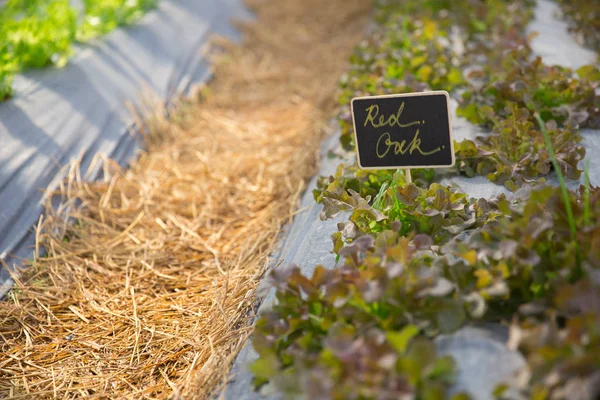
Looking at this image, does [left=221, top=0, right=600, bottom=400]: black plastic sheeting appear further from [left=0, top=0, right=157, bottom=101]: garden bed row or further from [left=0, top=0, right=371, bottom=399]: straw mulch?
[left=0, top=0, right=157, bottom=101]: garden bed row

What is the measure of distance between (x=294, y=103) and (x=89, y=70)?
1.12m

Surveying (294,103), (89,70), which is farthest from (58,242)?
(294,103)

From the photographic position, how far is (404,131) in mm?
1384

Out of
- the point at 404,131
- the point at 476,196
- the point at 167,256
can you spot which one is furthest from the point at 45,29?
the point at 476,196

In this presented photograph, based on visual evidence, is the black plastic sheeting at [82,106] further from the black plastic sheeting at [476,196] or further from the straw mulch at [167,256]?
the black plastic sheeting at [476,196]

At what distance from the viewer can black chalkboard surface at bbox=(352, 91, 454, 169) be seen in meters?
1.34

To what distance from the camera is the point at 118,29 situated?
11.0 feet

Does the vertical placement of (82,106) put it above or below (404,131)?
above

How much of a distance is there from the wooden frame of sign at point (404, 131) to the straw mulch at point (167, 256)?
47 centimetres

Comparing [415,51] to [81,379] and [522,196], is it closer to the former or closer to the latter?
[522,196]

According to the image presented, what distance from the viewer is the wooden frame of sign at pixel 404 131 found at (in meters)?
1.33

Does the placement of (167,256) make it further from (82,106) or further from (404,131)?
(82,106)

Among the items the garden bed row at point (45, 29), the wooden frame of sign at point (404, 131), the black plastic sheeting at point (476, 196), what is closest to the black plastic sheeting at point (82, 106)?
the garden bed row at point (45, 29)

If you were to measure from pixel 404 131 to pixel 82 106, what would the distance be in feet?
5.60
